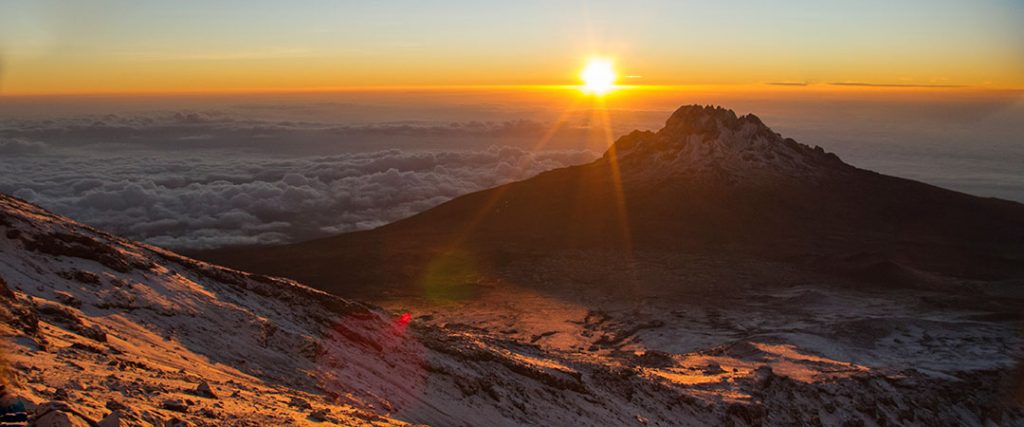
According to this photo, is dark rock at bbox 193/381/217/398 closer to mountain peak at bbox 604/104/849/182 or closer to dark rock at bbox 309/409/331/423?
dark rock at bbox 309/409/331/423

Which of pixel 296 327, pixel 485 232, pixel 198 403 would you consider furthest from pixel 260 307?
pixel 485 232

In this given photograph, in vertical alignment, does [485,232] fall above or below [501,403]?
below

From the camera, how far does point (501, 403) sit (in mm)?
15711

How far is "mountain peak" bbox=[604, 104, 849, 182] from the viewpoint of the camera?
70.9 m

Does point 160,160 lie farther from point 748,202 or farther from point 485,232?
point 748,202

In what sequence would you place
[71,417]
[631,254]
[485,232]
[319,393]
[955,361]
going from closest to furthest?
[71,417] → [319,393] → [955,361] → [631,254] → [485,232]

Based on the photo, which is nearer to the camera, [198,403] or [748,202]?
[198,403]

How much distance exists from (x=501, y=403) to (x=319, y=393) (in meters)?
4.46

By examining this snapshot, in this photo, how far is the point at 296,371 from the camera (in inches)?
524

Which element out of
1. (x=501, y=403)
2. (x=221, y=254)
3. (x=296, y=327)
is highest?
(x=296, y=327)

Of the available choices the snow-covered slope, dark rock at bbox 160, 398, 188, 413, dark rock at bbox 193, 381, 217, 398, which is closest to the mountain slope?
the snow-covered slope

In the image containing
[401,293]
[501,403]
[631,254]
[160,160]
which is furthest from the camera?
[160,160]

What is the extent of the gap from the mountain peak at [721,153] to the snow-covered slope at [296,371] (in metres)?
45.3

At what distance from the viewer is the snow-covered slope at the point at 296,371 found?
376 inches
